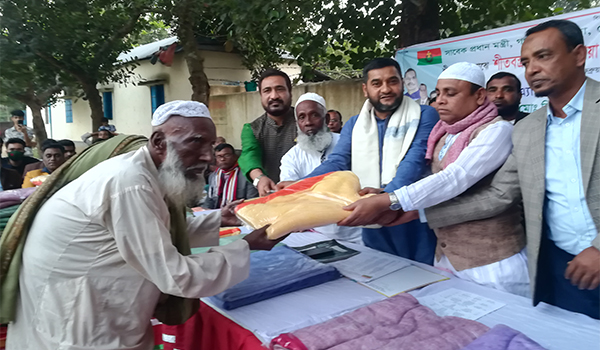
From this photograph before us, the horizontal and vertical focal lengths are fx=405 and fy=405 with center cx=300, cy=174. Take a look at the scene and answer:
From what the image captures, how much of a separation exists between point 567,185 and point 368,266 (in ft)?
3.43

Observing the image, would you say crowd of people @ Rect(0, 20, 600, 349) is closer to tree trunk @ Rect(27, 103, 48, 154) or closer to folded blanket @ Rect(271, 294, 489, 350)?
folded blanket @ Rect(271, 294, 489, 350)

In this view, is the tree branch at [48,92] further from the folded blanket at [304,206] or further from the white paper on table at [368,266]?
the white paper on table at [368,266]

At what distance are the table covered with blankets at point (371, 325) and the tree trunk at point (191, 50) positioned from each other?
6651 millimetres

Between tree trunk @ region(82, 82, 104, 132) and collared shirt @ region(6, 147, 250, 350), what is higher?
tree trunk @ region(82, 82, 104, 132)

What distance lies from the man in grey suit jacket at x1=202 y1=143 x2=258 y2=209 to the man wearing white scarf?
6.76ft

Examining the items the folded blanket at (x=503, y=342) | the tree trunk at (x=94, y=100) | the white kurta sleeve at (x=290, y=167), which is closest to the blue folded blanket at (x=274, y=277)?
the folded blanket at (x=503, y=342)

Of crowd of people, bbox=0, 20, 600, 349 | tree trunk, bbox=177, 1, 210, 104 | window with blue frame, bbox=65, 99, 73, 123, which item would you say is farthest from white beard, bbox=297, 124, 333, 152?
window with blue frame, bbox=65, 99, 73, 123

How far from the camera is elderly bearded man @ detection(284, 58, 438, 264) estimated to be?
7.95 feet

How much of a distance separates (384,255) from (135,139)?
159 centimetres

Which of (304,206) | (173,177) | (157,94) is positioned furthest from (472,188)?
(157,94)

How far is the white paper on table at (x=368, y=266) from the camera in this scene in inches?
84.1

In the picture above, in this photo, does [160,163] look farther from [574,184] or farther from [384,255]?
[574,184]

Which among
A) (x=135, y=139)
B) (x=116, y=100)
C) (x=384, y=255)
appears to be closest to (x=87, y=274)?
(x=135, y=139)

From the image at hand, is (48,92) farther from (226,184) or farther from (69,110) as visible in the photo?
(69,110)
